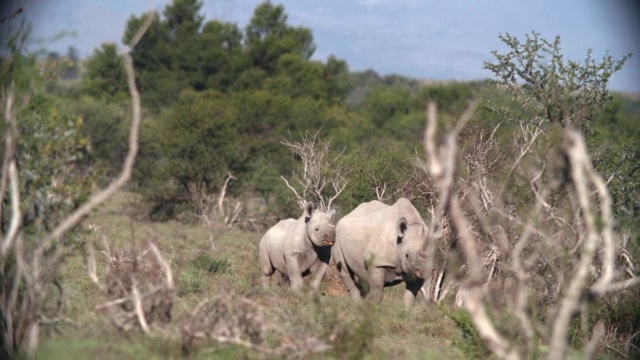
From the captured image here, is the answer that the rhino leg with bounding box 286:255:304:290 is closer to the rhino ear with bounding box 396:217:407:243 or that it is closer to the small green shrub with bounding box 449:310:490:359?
the rhino ear with bounding box 396:217:407:243

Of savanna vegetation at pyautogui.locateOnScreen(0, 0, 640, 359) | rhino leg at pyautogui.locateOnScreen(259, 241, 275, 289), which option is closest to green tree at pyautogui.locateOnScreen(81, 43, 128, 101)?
savanna vegetation at pyautogui.locateOnScreen(0, 0, 640, 359)

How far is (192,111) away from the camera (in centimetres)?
3362

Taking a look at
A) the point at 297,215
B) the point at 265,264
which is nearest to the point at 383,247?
the point at 265,264

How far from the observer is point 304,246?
57.2ft

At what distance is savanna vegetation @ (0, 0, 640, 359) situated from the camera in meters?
9.45

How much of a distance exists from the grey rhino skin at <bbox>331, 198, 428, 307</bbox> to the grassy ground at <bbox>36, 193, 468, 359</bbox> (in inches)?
17.3

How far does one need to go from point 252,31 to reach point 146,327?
63418 mm

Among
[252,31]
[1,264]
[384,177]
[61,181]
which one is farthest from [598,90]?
[252,31]

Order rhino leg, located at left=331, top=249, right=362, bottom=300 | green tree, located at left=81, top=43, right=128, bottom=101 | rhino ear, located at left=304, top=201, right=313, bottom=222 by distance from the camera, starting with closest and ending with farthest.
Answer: rhino leg, located at left=331, top=249, right=362, bottom=300, rhino ear, located at left=304, top=201, right=313, bottom=222, green tree, located at left=81, top=43, right=128, bottom=101

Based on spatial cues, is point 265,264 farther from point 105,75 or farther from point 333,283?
point 105,75

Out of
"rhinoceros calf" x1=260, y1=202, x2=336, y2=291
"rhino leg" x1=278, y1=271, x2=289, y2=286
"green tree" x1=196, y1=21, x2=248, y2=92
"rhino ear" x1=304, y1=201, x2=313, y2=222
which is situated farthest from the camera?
"green tree" x1=196, y1=21, x2=248, y2=92

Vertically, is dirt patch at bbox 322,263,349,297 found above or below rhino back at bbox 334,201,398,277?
below

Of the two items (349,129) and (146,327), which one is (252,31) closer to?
(349,129)

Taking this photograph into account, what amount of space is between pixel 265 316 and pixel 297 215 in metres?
10.9
